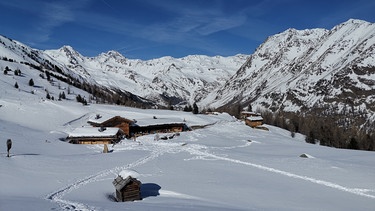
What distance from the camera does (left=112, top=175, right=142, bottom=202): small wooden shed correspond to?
25688 millimetres

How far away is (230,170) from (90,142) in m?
40.9

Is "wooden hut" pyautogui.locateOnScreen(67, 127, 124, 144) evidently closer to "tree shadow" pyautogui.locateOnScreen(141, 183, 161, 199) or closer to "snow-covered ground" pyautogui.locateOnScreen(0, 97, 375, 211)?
"snow-covered ground" pyautogui.locateOnScreen(0, 97, 375, 211)

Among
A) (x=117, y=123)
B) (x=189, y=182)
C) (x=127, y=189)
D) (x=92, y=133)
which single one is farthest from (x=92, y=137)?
(x=127, y=189)

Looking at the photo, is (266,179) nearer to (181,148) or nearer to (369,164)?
(369,164)

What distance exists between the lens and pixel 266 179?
117ft

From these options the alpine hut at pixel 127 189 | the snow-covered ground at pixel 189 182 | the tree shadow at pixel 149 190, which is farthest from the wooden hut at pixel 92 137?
the alpine hut at pixel 127 189

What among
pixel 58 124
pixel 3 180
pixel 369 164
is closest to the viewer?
pixel 3 180

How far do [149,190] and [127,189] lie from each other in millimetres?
3554

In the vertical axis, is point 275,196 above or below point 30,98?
below

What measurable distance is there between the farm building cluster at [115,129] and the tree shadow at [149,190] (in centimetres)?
4309

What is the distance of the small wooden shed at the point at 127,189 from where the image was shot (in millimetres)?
25688

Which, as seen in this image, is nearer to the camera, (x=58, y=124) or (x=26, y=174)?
(x=26, y=174)

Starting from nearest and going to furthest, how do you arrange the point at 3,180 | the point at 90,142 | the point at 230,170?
the point at 3,180
the point at 230,170
the point at 90,142

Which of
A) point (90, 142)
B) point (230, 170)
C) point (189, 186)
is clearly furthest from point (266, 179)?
point (90, 142)
